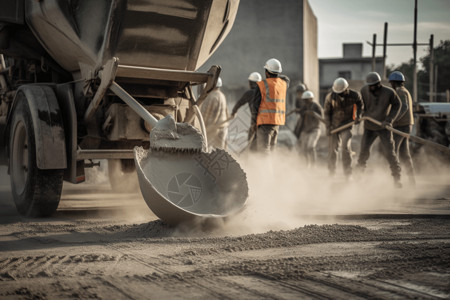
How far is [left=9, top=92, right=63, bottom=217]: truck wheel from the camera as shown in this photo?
6.20 metres

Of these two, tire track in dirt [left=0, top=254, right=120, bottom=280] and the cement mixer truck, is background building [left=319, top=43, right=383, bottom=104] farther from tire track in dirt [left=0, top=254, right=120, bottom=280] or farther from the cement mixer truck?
tire track in dirt [left=0, top=254, right=120, bottom=280]

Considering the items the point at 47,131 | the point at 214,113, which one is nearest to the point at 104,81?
the point at 47,131

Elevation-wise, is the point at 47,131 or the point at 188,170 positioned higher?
the point at 47,131

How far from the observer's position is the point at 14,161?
678 centimetres

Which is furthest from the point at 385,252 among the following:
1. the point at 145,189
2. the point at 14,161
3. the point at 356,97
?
the point at 356,97

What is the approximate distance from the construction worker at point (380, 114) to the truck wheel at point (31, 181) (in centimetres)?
564

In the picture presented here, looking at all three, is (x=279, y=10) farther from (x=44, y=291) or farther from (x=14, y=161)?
(x=44, y=291)

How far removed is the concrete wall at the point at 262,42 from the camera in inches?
1024

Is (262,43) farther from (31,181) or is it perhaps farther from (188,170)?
(188,170)

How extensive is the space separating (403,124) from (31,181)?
679 cm

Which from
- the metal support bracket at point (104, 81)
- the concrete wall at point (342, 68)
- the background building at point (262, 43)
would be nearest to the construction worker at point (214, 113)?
the metal support bracket at point (104, 81)

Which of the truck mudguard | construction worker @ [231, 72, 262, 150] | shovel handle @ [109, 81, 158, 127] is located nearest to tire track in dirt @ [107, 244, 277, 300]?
shovel handle @ [109, 81, 158, 127]

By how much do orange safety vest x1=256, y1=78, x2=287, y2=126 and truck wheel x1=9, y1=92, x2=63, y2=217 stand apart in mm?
3457

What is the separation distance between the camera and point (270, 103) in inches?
346
